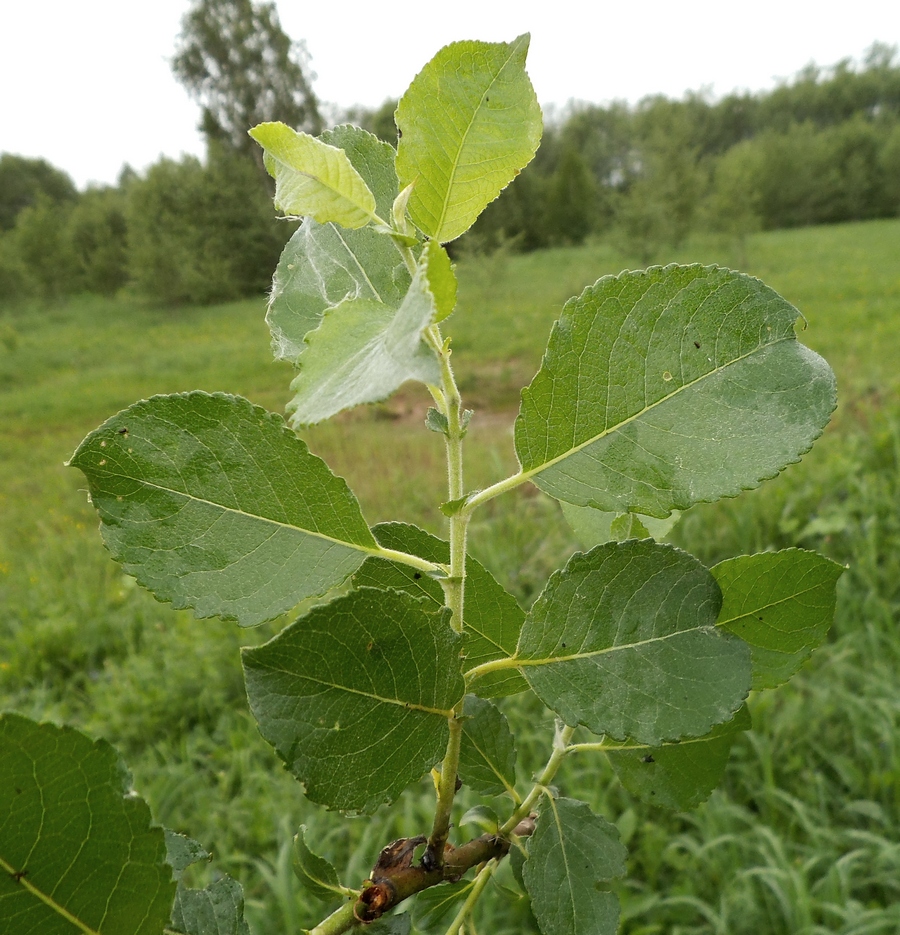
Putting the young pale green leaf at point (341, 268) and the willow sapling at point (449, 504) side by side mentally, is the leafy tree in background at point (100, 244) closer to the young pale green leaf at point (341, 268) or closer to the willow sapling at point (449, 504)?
the young pale green leaf at point (341, 268)

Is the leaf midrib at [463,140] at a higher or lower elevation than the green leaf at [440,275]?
higher

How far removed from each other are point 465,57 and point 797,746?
2.74 meters

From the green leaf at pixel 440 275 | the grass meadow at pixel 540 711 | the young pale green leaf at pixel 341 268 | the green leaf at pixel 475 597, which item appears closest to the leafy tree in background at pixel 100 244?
the grass meadow at pixel 540 711

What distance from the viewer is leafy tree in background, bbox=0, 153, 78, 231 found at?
27766 millimetres

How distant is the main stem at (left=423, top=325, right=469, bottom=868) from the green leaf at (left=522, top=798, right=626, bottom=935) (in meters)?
0.10

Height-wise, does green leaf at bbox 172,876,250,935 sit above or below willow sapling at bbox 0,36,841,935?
below

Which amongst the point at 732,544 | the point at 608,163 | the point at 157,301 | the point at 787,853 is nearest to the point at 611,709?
the point at 787,853

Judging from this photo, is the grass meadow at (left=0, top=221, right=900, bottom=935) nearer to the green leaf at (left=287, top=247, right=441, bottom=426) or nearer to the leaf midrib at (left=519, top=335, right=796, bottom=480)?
the green leaf at (left=287, top=247, right=441, bottom=426)

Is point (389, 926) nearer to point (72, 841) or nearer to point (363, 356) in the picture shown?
point (72, 841)

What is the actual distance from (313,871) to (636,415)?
1.26 ft

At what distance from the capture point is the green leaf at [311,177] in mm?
421

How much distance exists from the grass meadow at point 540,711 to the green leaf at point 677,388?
19 centimetres

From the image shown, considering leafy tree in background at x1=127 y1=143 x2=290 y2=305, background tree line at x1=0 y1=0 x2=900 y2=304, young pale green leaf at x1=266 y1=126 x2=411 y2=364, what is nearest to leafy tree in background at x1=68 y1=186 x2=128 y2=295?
background tree line at x1=0 y1=0 x2=900 y2=304

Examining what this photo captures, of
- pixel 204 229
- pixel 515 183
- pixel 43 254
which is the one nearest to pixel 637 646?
pixel 204 229
